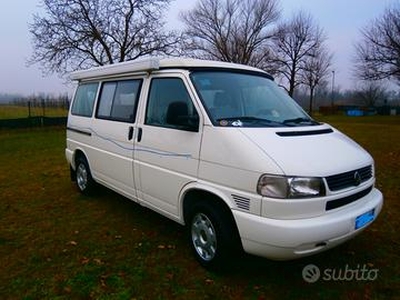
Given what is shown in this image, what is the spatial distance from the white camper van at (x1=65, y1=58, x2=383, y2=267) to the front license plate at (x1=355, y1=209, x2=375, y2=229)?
0.02 metres

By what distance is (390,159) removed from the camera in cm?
1042

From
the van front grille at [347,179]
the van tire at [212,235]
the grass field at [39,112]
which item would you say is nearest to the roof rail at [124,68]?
the van tire at [212,235]

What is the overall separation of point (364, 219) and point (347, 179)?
480 mm

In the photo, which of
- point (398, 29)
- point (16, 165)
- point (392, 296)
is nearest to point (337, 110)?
point (398, 29)

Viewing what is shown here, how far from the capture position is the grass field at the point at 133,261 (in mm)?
3498

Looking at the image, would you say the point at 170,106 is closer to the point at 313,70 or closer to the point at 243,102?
the point at 243,102

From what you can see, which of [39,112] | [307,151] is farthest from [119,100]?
[39,112]

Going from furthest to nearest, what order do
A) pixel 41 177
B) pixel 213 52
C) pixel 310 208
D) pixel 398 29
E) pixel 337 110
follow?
pixel 337 110 → pixel 213 52 → pixel 398 29 → pixel 41 177 → pixel 310 208

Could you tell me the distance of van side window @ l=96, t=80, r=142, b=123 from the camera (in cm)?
488

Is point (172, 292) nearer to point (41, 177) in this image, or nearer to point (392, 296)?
point (392, 296)

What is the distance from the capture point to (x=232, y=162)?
11.2 feet

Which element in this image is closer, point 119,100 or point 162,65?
point 162,65

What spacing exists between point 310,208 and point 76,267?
257cm

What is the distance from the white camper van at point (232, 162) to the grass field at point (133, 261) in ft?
1.24
